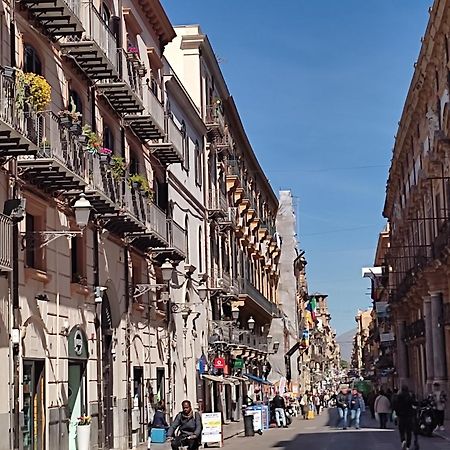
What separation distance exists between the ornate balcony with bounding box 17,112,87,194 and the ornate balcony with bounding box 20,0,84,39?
206 cm

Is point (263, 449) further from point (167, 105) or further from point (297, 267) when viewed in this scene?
point (297, 267)

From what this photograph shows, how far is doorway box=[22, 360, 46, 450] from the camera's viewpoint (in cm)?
1861

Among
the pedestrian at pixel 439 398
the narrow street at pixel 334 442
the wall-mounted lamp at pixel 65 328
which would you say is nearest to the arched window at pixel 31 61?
the wall-mounted lamp at pixel 65 328

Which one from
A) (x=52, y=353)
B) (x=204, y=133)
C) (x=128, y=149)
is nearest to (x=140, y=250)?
(x=128, y=149)

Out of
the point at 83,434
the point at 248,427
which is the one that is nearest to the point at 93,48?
the point at 83,434

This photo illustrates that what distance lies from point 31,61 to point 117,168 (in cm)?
457

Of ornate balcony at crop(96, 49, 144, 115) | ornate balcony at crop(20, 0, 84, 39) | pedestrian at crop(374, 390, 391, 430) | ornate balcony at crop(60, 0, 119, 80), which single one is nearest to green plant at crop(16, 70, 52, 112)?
ornate balcony at crop(20, 0, 84, 39)

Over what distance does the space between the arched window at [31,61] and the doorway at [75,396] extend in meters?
6.37

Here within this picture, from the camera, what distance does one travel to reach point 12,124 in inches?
616

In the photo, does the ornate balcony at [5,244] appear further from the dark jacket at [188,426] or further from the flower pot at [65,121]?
the dark jacket at [188,426]

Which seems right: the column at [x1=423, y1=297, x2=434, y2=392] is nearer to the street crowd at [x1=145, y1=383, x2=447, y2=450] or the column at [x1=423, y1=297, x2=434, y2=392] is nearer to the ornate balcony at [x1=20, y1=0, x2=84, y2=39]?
the street crowd at [x1=145, y1=383, x2=447, y2=450]

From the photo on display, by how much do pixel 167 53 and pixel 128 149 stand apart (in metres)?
15.6

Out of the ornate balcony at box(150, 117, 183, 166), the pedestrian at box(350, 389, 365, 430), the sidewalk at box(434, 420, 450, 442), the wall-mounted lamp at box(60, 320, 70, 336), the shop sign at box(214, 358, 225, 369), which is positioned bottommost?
the sidewalk at box(434, 420, 450, 442)

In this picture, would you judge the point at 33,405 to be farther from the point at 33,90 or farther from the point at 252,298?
the point at 252,298
